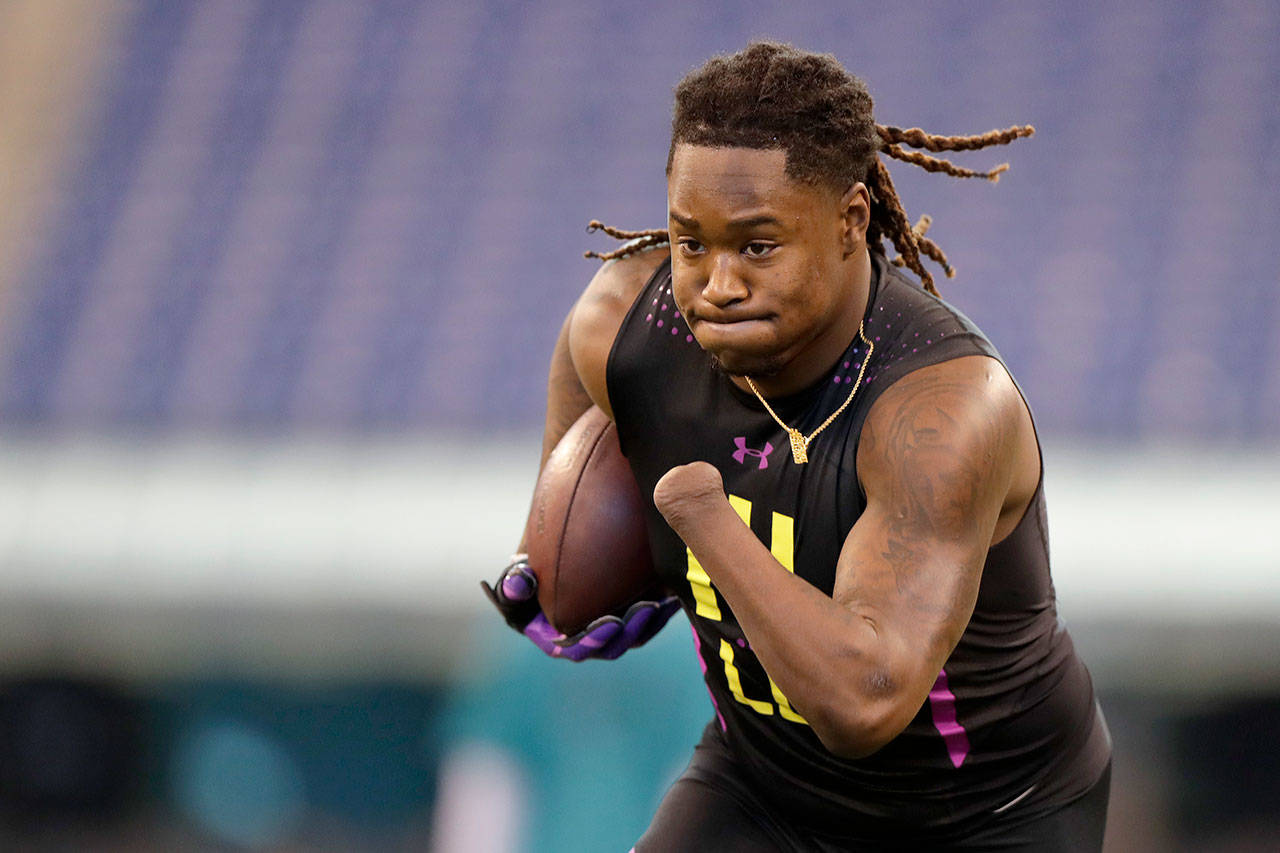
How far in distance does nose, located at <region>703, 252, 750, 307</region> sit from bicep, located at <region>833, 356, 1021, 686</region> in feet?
0.74

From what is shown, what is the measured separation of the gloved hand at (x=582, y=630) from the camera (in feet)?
8.36

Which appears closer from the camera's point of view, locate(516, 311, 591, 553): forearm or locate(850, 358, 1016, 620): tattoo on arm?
locate(850, 358, 1016, 620): tattoo on arm

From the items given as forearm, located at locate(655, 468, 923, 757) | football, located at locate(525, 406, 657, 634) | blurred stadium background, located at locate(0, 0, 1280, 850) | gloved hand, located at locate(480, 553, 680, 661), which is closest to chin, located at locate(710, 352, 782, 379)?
forearm, located at locate(655, 468, 923, 757)

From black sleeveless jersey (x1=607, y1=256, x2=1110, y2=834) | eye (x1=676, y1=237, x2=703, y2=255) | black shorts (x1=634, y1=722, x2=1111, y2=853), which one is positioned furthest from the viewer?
black shorts (x1=634, y1=722, x2=1111, y2=853)

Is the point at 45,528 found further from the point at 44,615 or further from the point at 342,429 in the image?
the point at 342,429

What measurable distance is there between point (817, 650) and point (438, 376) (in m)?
5.19

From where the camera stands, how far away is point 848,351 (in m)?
2.02

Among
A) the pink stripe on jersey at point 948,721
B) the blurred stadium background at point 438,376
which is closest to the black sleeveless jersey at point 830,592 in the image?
the pink stripe on jersey at point 948,721

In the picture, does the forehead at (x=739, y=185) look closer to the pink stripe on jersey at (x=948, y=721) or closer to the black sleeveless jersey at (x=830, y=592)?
the black sleeveless jersey at (x=830, y=592)

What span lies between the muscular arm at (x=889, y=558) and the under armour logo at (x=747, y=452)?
0.63 feet

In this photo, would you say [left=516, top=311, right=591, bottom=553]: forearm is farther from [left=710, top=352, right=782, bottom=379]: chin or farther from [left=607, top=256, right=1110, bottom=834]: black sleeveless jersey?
[left=710, top=352, right=782, bottom=379]: chin

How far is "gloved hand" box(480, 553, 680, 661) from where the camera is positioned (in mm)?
2547

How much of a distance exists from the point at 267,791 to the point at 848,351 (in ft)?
13.6

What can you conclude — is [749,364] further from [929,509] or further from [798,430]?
[929,509]
